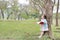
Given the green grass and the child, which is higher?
the child

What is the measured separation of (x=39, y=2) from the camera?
9805 mm

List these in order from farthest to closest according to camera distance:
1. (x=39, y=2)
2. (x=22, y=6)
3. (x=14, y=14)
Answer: (x=14, y=14), (x=22, y=6), (x=39, y=2)

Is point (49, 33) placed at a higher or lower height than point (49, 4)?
lower

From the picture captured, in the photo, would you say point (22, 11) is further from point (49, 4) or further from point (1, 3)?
point (49, 4)

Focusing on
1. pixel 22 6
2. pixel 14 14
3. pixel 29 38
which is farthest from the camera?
pixel 14 14

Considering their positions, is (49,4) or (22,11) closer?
(49,4)

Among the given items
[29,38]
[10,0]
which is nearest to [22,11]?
[10,0]

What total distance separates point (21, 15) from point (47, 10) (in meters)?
36.0

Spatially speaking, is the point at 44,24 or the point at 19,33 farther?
the point at 19,33

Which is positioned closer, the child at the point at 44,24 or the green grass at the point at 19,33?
the green grass at the point at 19,33

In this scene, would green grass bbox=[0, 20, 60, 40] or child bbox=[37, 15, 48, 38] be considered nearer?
green grass bbox=[0, 20, 60, 40]

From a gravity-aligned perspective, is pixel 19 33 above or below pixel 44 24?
below

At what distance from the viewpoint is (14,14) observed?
42.8m

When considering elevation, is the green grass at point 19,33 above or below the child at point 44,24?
below
